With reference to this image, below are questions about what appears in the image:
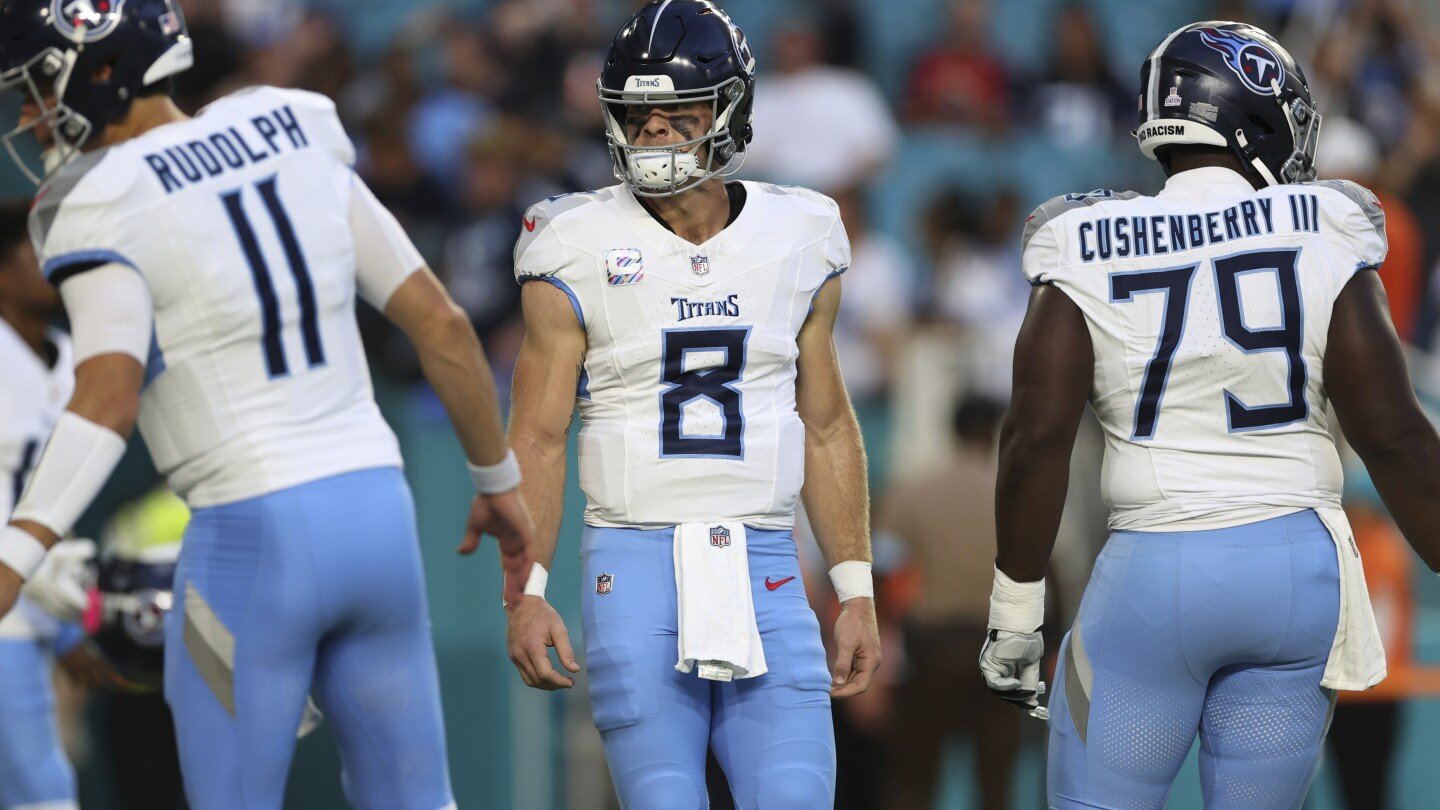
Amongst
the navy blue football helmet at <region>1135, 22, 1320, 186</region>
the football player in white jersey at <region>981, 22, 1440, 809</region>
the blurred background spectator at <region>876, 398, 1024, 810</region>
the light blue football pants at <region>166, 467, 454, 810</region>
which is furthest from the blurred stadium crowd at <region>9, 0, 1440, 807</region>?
the light blue football pants at <region>166, 467, 454, 810</region>

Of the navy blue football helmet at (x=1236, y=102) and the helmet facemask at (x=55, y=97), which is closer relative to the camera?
the helmet facemask at (x=55, y=97)

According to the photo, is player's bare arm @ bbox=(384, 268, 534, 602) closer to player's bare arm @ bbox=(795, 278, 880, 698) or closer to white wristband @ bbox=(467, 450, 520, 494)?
white wristband @ bbox=(467, 450, 520, 494)

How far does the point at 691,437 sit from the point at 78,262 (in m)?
1.33

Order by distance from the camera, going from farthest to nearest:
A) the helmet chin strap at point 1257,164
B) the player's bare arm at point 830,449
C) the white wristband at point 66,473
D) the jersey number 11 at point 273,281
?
1. the player's bare arm at point 830,449
2. the helmet chin strap at point 1257,164
3. the jersey number 11 at point 273,281
4. the white wristband at point 66,473

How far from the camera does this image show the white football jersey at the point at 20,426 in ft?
19.5

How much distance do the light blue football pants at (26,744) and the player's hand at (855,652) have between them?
9.09 feet

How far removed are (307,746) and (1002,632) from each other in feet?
14.0

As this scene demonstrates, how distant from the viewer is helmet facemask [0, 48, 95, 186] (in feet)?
12.6

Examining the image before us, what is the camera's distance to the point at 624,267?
429 cm

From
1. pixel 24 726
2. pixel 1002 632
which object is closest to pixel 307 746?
pixel 24 726

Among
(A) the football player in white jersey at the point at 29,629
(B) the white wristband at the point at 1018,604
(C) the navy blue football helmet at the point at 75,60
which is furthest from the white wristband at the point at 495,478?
(A) the football player in white jersey at the point at 29,629

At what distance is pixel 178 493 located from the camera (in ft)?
13.0

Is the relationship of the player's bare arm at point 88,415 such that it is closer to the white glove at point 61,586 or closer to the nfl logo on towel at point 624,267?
the nfl logo on towel at point 624,267

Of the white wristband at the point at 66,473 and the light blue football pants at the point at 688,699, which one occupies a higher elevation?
the white wristband at the point at 66,473
